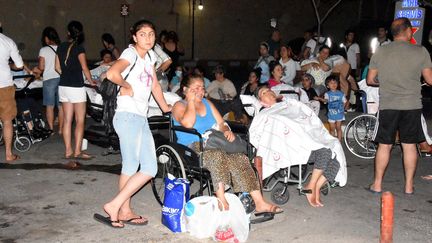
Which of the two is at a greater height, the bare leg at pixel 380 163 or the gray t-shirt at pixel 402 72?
the gray t-shirt at pixel 402 72

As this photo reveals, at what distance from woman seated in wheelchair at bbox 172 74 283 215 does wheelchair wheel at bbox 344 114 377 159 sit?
3.28 m

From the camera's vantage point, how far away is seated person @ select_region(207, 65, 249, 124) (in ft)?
33.1

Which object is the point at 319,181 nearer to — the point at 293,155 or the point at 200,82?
the point at 293,155

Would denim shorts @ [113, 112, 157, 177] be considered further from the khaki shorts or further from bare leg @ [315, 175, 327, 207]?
the khaki shorts

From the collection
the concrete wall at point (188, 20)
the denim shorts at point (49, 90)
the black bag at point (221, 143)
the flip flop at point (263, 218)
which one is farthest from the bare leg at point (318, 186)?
the concrete wall at point (188, 20)

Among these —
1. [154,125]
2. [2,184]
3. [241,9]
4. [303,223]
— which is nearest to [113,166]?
[154,125]

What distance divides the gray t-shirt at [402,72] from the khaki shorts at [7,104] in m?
4.70

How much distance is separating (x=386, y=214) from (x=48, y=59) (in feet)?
21.2

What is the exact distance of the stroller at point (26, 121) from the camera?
8969 mm

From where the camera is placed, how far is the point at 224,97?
1048cm

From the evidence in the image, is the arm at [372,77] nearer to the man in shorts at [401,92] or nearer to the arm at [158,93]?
the man in shorts at [401,92]

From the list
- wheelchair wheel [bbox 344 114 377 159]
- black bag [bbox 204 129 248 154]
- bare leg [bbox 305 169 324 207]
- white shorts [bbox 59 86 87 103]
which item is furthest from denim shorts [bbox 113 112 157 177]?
wheelchair wheel [bbox 344 114 377 159]

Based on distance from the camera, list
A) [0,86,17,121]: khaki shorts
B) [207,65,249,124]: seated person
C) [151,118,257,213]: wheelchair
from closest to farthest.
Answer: [151,118,257,213]: wheelchair → [0,86,17,121]: khaki shorts → [207,65,249,124]: seated person

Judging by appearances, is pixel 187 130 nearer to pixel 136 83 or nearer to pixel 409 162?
pixel 136 83
